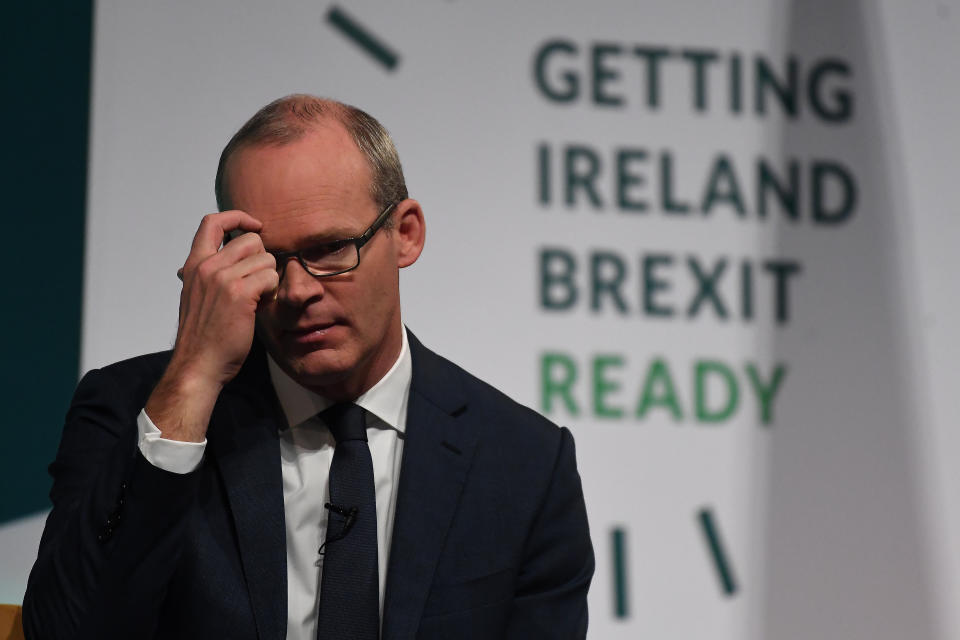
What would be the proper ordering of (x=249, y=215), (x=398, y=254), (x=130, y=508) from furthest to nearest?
(x=398, y=254)
(x=249, y=215)
(x=130, y=508)

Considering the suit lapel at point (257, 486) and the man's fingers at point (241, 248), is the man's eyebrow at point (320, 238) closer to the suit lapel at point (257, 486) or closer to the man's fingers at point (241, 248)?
the man's fingers at point (241, 248)

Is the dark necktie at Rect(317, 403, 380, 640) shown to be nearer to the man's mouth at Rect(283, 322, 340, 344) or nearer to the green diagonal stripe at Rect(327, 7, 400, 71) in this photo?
the man's mouth at Rect(283, 322, 340, 344)

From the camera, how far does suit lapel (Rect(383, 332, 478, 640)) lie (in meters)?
1.77

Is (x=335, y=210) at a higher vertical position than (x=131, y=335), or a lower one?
higher

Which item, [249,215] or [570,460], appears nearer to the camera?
[249,215]

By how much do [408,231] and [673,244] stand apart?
3.96 feet

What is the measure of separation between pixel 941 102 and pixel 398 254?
191 cm

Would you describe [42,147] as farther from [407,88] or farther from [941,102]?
[941,102]

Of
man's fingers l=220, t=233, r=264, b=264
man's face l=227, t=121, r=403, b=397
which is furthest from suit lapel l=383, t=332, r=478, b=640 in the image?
man's fingers l=220, t=233, r=264, b=264

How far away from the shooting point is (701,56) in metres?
3.13

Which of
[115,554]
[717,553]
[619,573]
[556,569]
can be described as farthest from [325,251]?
[717,553]

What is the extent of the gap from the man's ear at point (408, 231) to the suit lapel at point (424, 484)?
0.16 m

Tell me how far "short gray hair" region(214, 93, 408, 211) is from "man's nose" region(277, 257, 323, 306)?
15cm

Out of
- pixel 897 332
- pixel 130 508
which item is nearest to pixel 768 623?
pixel 897 332
